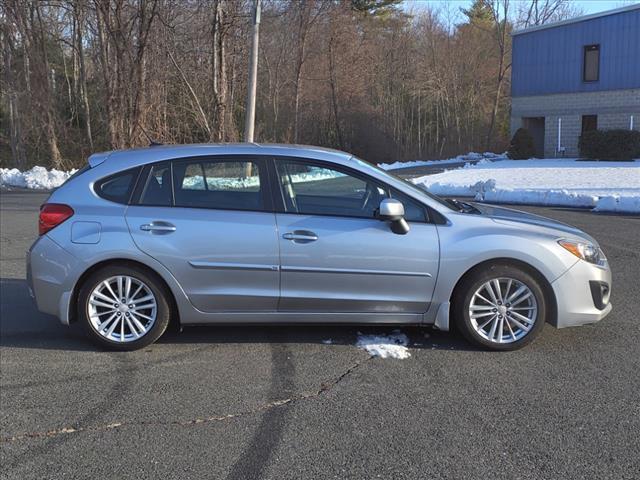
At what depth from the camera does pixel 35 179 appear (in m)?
22.4

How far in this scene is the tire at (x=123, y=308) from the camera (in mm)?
4996

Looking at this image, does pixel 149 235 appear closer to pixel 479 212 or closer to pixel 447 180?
pixel 479 212

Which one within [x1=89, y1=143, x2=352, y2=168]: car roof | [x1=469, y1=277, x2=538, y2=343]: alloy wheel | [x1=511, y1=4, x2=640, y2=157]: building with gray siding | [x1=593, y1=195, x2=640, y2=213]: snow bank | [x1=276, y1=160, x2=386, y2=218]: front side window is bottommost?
[x1=469, y1=277, x2=538, y2=343]: alloy wheel

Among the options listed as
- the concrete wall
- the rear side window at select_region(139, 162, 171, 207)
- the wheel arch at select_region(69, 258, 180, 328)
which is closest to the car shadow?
the wheel arch at select_region(69, 258, 180, 328)

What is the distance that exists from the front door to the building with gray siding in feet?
94.1

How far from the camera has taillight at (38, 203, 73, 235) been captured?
Answer: 16.5ft

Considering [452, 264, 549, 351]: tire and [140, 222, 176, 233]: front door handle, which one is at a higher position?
[140, 222, 176, 233]: front door handle

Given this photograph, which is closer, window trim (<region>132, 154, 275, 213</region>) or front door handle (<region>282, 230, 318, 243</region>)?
front door handle (<region>282, 230, 318, 243</region>)

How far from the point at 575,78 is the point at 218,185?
3062 centimetres

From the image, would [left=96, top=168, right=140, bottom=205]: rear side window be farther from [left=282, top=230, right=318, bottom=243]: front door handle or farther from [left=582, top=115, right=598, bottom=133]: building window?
[left=582, top=115, right=598, bottom=133]: building window

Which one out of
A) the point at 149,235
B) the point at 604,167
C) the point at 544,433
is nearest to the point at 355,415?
the point at 544,433

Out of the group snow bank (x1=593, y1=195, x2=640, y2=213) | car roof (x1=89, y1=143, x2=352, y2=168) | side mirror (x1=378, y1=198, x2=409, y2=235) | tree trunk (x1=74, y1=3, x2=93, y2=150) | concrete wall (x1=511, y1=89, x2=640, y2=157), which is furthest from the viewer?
concrete wall (x1=511, y1=89, x2=640, y2=157)

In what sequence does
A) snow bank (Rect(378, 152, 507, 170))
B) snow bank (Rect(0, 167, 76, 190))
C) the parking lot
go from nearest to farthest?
1. the parking lot
2. snow bank (Rect(0, 167, 76, 190))
3. snow bank (Rect(378, 152, 507, 170))

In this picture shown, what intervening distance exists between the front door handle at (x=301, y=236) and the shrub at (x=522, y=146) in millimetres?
29210
